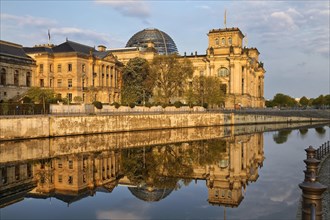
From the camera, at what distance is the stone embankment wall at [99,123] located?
42344 mm

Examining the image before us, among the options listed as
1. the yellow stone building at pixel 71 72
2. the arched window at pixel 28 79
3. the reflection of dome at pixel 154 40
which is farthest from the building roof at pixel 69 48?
the reflection of dome at pixel 154 40

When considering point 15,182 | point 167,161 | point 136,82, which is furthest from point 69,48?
point 15,182

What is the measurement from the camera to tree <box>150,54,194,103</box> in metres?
81.4

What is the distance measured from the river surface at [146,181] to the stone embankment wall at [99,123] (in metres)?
2.73

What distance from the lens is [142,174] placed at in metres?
26.0

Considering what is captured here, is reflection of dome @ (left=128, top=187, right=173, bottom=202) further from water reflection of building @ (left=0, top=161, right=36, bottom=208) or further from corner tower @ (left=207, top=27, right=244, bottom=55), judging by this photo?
corner tower @ (left=207, top=27, right=244, bottom=55)

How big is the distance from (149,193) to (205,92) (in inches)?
2564

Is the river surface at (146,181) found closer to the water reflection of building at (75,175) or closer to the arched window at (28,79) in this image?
the water reflection of building at (75,175)

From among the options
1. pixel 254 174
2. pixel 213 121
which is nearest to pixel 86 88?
pixel 213 121

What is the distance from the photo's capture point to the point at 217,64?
107m

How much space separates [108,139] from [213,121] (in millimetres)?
31517

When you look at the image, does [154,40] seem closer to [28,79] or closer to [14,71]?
[28,79]

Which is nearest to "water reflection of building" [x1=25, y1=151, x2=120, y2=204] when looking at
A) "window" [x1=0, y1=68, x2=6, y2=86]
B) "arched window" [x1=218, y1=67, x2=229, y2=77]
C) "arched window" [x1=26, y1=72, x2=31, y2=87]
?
"window" [x1=0, y1=68, x2=6, y2=86]

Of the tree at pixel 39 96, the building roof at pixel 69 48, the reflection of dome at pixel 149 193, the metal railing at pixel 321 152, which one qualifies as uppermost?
the building roof at pixel 69 48
